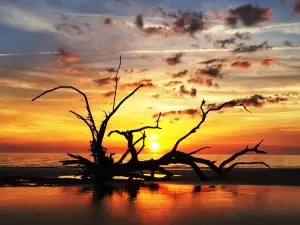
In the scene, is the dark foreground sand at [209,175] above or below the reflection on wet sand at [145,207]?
above

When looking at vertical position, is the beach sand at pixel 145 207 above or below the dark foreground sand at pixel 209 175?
below

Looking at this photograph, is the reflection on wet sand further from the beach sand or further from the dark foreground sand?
the dark foreground sand

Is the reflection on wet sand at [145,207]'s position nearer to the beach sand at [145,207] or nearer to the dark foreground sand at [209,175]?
the beach sand at [145,207]

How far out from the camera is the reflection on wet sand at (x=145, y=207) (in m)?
10.1

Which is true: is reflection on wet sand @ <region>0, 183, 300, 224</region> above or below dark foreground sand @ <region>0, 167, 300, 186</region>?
below

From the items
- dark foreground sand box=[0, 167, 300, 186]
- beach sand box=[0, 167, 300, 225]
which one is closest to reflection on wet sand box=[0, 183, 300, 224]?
beach sand box=[0, 167, 300, 225]

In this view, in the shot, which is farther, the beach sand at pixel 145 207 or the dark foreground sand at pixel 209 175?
the dark foreground sand at pixel 209 175

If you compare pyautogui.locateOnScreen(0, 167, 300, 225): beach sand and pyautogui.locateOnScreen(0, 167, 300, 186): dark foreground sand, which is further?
pyautogui.locateOnScreen(0, 167, 300, 186): dark foreground sand

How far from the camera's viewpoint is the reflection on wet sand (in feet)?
33.0

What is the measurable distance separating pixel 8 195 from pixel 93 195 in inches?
Result: 109

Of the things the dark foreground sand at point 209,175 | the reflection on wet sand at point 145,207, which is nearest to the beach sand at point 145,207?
the reflection on wet sand at point 145,207

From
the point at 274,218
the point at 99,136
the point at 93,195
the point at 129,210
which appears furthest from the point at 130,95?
the point at 274,218

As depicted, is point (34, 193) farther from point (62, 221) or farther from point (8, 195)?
point (62, 221)

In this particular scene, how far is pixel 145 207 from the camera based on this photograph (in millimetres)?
11953
